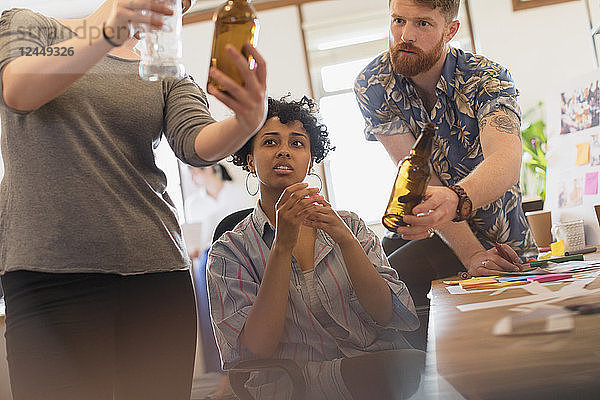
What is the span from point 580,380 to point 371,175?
0.60m

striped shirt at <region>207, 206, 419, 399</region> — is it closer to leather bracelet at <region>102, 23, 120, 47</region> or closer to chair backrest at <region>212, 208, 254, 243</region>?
chair backrest at <region>212, 208, 254, 243</region>

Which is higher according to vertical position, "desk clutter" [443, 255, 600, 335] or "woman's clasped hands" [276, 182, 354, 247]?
"woman's clasped hands" [276, 182, 354, 247]

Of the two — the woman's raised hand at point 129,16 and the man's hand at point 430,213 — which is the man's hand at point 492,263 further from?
the woman's raised hand at point 129,16

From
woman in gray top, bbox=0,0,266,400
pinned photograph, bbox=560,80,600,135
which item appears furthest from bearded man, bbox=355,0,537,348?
pinned photograph, bbox=560,80,600,135

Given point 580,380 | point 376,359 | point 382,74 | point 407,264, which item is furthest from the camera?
point 407,264

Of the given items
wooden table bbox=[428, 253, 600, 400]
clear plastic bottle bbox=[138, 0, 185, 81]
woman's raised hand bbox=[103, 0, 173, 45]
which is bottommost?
wooden table bbox=[428, 253, 600, 400]

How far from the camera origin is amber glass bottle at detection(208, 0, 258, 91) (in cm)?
45

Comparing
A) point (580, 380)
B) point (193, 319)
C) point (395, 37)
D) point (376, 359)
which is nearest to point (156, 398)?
point (193, 319)

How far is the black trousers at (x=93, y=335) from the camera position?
1.67 feet

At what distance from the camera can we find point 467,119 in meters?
0.83

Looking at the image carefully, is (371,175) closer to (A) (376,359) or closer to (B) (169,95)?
(A) (376,359)

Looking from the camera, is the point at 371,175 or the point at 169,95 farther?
the point at 371,175

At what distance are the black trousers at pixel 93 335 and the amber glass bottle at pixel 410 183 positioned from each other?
22 centimetres

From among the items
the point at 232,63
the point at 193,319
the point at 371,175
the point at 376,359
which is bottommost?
the point at 376,359
